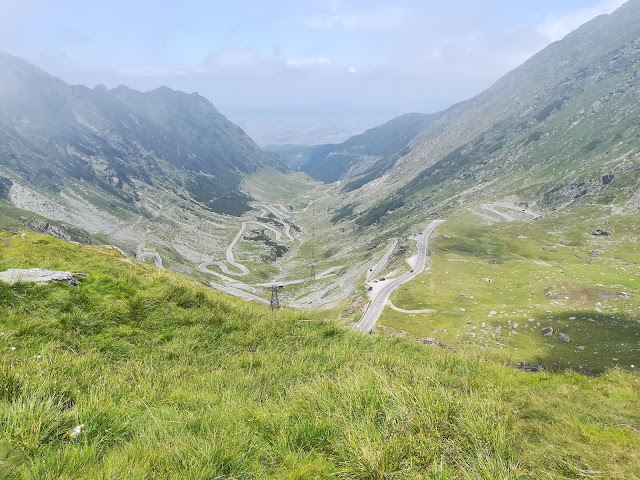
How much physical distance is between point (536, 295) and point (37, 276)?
314 ft

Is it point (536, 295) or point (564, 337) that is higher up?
point (564, 337)

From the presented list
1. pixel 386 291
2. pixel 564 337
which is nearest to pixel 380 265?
pixel 386 291

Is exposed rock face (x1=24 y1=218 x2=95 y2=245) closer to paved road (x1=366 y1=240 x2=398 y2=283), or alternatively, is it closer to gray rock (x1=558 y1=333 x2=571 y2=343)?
paved road (x1=366 y1=240 x2=398 y2=283)

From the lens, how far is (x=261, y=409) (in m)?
7.14

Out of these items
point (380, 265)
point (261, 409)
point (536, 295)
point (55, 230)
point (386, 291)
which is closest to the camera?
point (261, 409)

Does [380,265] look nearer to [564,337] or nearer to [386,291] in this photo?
[386,291]

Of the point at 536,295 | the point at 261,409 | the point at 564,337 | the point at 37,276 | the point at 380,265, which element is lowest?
the point at 380,265

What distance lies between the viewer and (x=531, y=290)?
87.4 m

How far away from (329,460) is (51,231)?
18947 centimetres

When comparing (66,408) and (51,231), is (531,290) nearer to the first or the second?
(66,408)

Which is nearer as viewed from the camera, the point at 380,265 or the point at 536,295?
the point at 536,295

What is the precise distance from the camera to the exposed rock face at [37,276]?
503 inches

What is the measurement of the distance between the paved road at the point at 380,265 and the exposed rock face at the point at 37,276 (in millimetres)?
108481

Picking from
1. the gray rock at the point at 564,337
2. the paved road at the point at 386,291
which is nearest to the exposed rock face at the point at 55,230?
the paved road at the point at 386,291
